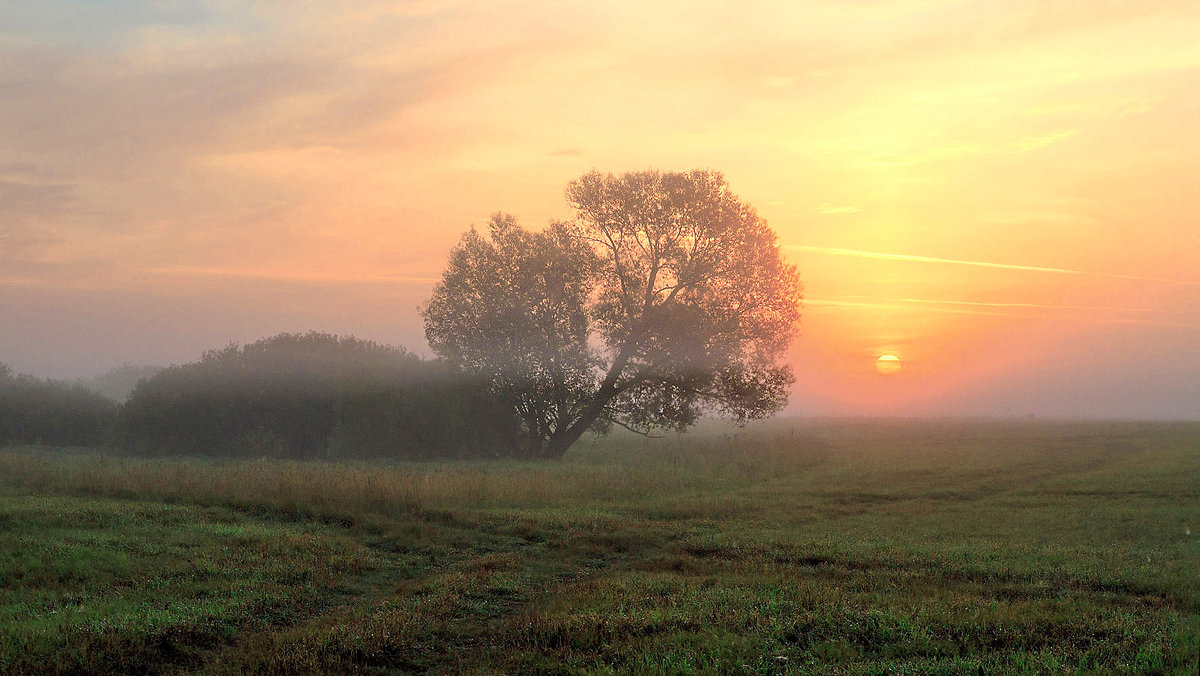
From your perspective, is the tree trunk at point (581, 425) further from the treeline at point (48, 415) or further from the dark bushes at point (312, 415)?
the treeline at point (48, 415)

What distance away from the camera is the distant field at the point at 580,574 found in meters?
9.84

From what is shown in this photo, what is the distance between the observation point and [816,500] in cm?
2727

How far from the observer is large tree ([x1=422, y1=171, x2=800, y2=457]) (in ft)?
142

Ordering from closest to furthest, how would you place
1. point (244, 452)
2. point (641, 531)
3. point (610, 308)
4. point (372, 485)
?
1. point (641, 531)
2. point (372, 485)
3. point (610, 308)
4. point (244, 452)

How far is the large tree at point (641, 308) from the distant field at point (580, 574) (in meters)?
13.5

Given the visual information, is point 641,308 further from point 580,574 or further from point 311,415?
point 580,574

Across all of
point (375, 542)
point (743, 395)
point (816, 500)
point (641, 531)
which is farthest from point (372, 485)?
point (743, 395)

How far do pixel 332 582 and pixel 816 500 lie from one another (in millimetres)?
18114

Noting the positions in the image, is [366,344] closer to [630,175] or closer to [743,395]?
[630,175]

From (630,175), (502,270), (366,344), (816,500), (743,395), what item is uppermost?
(630,175)

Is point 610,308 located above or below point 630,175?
below

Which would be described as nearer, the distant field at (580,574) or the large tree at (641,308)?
the distant field at (580,574)

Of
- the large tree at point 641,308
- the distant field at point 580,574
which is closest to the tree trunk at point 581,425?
the large tree at point 641,308

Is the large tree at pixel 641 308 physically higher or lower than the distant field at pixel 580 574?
higher
